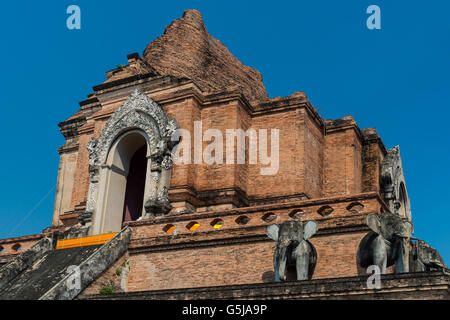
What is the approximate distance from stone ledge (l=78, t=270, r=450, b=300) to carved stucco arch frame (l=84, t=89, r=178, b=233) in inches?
287

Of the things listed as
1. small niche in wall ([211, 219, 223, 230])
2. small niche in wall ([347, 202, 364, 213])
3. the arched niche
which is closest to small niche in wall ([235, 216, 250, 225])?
small niche in wall ([211, 219, 223, 230])

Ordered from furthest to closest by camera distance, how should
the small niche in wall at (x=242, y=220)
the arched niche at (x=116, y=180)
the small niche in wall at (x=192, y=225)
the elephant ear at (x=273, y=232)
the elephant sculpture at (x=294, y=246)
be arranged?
the arched niche at (x=116, y=180), the small niche in wall at (x=192, y=225), the small niche in wall at (x=242, y=220), the elephant ear at (x=273, y=232), the elephant sculpture at (x=294, y=246)

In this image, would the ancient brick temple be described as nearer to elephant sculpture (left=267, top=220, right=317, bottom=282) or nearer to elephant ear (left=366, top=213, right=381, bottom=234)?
elephant ear (left=366, top=213, right=381, bottom=234)

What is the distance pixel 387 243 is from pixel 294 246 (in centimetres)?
176

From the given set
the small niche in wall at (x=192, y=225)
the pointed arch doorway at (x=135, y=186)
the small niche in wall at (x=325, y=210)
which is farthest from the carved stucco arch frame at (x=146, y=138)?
A: the small niche in wall at (x=325, y=210)

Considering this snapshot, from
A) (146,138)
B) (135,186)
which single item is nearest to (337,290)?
(146,138)

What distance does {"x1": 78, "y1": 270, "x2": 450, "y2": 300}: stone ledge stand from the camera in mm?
10000

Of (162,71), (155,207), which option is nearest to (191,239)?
(155,207)

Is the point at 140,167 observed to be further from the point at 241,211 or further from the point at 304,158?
the point at 241,211

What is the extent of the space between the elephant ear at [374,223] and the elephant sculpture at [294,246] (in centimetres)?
103

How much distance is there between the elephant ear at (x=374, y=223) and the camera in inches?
504

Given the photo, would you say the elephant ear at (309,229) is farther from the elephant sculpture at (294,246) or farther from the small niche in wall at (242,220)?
the small niche in wall at (242,220)

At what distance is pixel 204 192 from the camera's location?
18.9 meters
